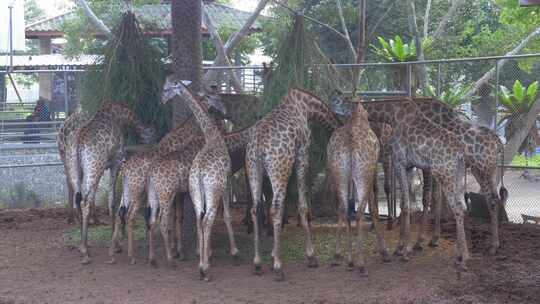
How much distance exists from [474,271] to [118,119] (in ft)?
16.2

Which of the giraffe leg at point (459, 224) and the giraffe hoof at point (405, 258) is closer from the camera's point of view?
the giraffe leg at point (459, 224)

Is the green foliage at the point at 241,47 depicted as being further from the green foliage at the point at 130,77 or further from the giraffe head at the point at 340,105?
the giraffe head at the point at 340,105

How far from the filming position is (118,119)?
9.69m

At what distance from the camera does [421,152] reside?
860 cm

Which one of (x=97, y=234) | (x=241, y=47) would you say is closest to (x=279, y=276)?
(x=97, y=234)

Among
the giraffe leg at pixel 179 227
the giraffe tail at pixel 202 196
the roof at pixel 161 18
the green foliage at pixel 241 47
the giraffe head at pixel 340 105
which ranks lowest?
the giraffe leg at pixel 179 227

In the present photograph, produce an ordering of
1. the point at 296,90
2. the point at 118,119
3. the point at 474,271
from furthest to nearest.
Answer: the point at 118,119 → the point at 296,90 → the point at 474,271

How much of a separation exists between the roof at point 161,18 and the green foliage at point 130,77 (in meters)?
7.08

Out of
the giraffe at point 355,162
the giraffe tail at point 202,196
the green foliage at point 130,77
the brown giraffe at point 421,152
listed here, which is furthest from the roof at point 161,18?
the giraffe tail at point 202,196

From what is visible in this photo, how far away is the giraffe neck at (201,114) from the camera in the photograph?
866 centimetres

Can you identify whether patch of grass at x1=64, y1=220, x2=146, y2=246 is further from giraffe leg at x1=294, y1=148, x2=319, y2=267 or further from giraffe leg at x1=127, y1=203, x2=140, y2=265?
giraffe leg at x1=294, y1=148, x2=319, y2=267

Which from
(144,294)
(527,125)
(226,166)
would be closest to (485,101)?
(527,125)

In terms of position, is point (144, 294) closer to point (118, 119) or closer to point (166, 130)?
point (118, 119)

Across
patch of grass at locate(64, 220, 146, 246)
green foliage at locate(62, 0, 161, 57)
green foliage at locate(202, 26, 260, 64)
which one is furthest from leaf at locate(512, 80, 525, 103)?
green foliage at locate(62, 0, 161, 57)
